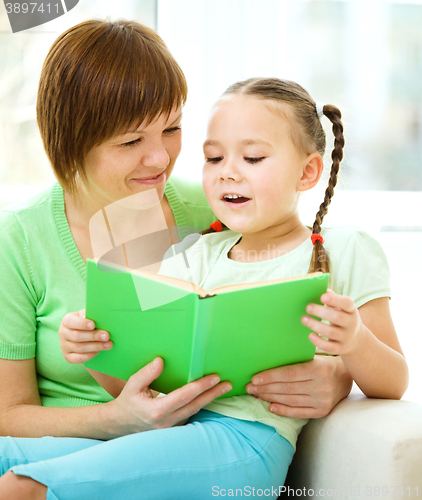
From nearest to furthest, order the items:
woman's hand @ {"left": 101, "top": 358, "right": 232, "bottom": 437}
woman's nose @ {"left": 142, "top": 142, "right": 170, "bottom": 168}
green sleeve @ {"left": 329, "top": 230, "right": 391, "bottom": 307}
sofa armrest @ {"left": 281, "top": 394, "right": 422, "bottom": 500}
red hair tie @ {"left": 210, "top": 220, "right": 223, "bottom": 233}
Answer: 1. sofa armrest @ {"left": 281, "top": 394, "right": 422, "bottom": 500}
2. woman's hand @ {"left": 101, "top": 358, "right": 232, "bottom": 437}
3. green sleeve @ {"left": 329, "top": 230, "right": 391, "bottom": 307}
4. woman's nose @ {"left": 142, "top": 142, "right": 170, "bottom": 168}
5. red hair tie @ {"left": 210, "top": 220, "right": 223, "bottom": 233}

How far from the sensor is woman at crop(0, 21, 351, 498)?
3.25 ft

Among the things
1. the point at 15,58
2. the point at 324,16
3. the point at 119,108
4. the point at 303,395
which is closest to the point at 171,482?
the point at 303,395

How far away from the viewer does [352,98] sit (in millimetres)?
2379

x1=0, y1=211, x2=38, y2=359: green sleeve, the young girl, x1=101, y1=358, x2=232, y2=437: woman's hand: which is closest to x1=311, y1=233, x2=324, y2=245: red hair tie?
the young girl

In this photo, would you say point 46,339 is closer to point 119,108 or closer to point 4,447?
point 4,447

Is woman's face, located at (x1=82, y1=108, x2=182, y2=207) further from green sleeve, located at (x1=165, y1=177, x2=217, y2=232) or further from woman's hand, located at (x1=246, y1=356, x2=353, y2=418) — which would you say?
woman's hand, located at (x1=246, y1=356, x2=353, y2=418)

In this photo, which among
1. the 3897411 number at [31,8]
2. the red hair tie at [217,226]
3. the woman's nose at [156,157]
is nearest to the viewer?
the woman's nose at [156,157]

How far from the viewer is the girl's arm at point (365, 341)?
836 mm

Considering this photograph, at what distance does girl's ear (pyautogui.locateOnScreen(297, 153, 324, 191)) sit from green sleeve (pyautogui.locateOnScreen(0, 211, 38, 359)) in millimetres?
671

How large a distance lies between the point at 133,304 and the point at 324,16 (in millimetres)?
1956

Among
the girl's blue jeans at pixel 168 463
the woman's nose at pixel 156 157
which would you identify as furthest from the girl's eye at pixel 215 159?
the girl's blue jeans at pixel 168 463

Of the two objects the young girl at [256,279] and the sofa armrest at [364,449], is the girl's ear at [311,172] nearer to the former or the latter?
the young girl at [256,279]

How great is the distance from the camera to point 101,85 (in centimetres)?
107

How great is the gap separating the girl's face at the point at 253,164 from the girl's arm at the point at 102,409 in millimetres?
389
